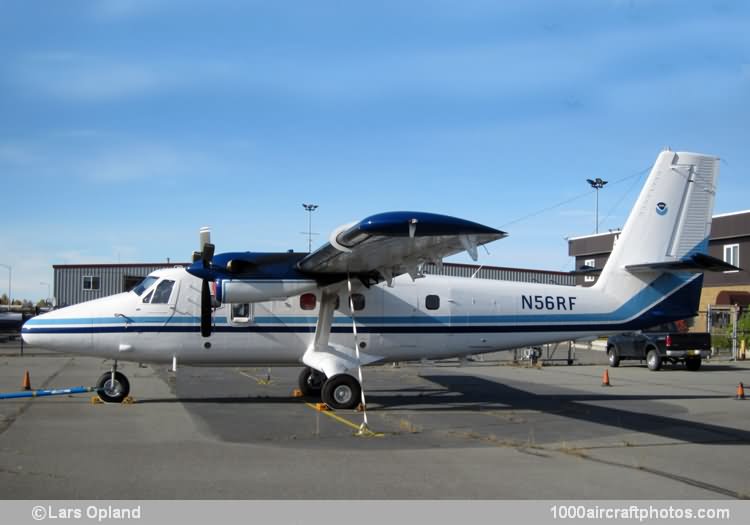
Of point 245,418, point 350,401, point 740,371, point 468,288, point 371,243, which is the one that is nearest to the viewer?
point 371,243

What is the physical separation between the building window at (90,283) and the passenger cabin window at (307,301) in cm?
3139

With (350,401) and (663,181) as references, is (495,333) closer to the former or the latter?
(350,401)

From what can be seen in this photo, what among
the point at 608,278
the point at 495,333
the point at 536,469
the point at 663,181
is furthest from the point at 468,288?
the point at 536,469

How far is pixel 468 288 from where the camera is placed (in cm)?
1666

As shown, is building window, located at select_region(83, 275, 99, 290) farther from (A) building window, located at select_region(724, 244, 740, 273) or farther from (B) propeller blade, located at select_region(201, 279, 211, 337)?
(A) building window, located at select_region(724, 244, 740, 273)

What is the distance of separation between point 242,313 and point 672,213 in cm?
1018

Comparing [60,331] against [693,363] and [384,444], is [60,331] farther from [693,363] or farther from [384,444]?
[693,363]

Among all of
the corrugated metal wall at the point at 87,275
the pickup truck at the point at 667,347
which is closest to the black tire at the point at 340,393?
the pickup truck at the point at 667,347

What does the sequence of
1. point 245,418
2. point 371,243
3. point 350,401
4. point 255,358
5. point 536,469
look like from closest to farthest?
point 536,469 < point 371,243 < point 245,418 < point 350,401 < point 255,358

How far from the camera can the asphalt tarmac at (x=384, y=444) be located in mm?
7461

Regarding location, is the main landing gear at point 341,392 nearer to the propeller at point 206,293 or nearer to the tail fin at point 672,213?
the propeller at point 206,293

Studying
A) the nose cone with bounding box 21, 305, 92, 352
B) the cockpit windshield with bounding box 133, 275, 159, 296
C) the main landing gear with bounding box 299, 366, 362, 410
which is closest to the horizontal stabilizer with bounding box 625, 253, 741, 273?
the main landing gear with bounding box 299, 366, 362, 410

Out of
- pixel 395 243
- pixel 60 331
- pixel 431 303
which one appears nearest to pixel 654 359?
pixel 431 303

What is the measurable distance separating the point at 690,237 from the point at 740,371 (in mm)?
11844
